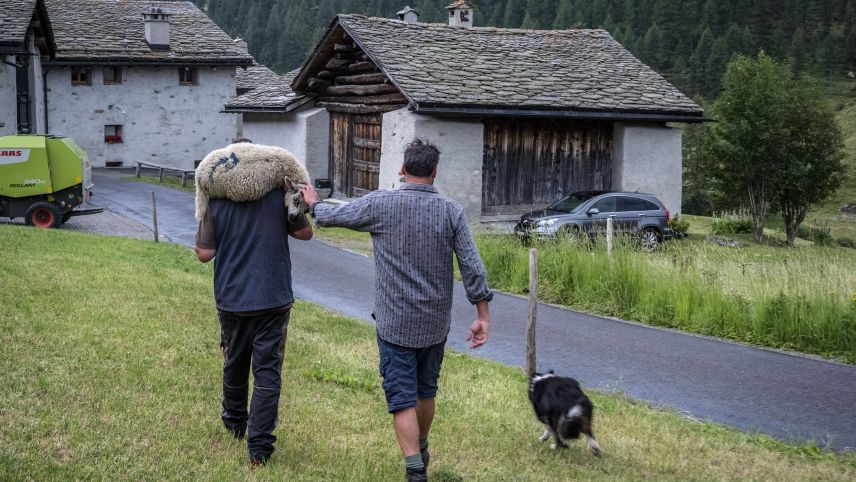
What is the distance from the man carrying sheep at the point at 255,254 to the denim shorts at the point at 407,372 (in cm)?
72

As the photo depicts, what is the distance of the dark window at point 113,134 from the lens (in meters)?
42.4

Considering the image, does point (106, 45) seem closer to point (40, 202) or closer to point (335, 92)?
point (335, 92)

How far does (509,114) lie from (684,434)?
1686 cm

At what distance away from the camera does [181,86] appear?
43.2 metres

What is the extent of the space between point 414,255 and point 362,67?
21917 mm

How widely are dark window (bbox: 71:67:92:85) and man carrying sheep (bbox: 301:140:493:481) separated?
39851 mm

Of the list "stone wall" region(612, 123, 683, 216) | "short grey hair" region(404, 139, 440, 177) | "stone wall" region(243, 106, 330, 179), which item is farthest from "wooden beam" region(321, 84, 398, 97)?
"short grey hair" region(404, 139, 440, 177)

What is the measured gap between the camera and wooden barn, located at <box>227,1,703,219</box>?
2388 centimetres

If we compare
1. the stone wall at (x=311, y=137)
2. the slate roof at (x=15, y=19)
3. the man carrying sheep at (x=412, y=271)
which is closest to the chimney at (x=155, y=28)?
the slate roof at (x=15, y=19)

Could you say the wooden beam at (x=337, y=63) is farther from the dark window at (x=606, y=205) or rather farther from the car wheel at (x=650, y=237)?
the car wheel at (x=650, y=237)

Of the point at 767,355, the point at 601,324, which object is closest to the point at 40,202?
the point at 601,324

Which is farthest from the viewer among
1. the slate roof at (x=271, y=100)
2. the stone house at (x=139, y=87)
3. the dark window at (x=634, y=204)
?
the stone house at (x=139, y=87)

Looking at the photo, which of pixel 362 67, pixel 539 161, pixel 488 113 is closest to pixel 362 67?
pixel 362 67

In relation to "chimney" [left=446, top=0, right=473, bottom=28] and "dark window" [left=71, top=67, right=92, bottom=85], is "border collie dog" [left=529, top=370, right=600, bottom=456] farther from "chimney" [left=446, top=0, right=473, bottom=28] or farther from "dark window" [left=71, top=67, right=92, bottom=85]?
"dark window" [left=71, top=67, right=92, bottom=85]
